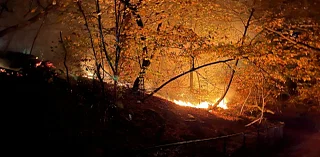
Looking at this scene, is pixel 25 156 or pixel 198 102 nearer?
pixel 25 156

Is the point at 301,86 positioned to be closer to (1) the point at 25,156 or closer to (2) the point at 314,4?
(2) the point at 314,4

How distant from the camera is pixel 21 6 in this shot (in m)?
32.0

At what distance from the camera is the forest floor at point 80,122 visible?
25.7ft

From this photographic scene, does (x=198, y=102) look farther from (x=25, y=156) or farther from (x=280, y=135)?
(x=25, y=156)

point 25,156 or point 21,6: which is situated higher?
point 21,6

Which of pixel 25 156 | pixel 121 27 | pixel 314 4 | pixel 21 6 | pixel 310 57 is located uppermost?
pixel 21 6

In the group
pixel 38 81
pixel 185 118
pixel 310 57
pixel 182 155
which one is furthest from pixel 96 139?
pixel 310 57

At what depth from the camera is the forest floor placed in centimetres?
782

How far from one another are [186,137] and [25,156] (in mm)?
7177

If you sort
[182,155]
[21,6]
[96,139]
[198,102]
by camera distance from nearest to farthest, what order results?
[96,139] → [182,155] → [198,102] → [21,6]

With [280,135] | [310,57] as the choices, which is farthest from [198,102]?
[310,57]

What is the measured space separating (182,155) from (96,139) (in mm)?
3324

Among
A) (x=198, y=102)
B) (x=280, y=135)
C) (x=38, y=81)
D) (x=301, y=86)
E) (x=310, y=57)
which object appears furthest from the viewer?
(x=198, y=102)

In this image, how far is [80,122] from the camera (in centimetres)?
940
